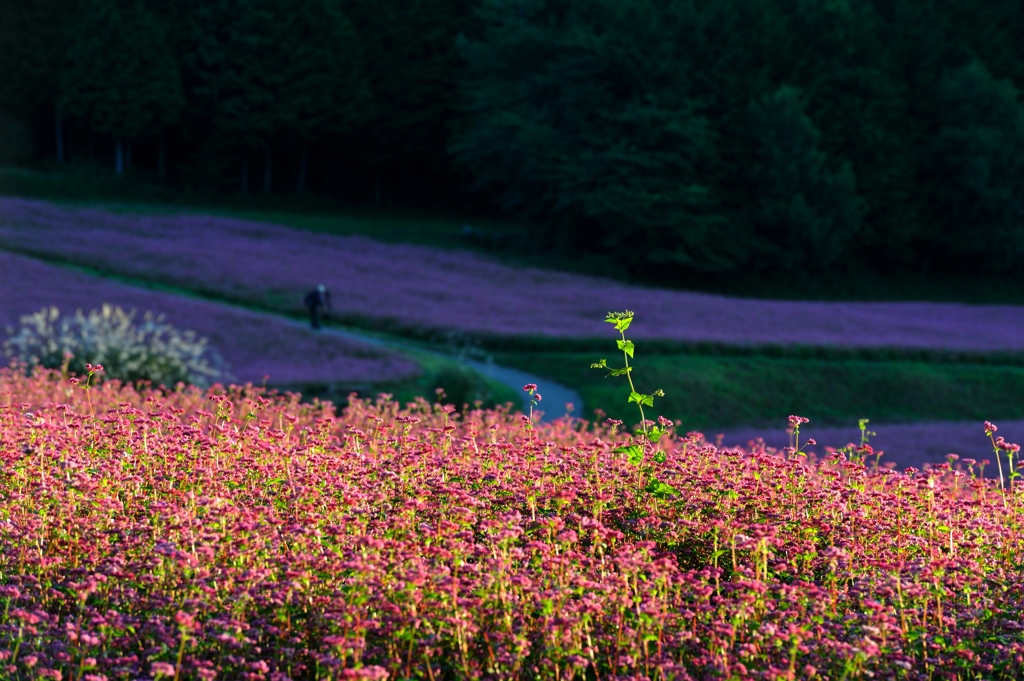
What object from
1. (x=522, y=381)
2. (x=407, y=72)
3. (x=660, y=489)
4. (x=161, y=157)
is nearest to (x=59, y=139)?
(x=161, y=157)

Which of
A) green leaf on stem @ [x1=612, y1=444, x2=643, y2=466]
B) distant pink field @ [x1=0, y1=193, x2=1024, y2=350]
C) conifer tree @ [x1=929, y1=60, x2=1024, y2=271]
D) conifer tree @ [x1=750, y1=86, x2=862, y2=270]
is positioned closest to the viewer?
green leaf on stem @ [x1=612, y1=444, x2=643, y2=466]

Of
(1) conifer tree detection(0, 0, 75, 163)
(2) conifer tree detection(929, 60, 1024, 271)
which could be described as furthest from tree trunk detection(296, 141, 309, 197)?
(2) conifer tree detection(929, 60, 1024, 271)

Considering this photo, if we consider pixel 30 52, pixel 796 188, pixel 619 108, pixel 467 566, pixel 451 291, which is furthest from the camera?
pixel 30 52

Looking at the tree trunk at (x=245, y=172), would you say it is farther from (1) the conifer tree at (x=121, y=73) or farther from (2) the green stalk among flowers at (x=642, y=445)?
(2) the green stalk among flowers at (x=642, y=445)

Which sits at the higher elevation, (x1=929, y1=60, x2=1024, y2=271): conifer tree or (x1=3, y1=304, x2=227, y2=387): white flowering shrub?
(x1=929, y1=60, x2=1024, y2=271): conifer tree

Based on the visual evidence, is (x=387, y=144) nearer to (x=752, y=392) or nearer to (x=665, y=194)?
(x=665, y=194)

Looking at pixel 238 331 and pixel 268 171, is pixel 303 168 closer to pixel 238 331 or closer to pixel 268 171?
pixel 268 171

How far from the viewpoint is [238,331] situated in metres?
22.2

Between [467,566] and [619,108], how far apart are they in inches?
1695

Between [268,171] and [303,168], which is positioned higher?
[303,168]

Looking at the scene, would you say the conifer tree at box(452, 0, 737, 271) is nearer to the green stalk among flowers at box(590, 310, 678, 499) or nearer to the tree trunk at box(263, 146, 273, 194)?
the tree trunk at box(263, 146, 273, 194)

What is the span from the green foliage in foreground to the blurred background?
18.0 m

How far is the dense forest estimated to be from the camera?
45500mm

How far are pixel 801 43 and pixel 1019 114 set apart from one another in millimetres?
10299
